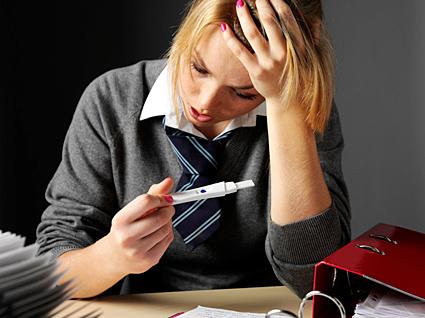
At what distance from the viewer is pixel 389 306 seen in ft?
3.15

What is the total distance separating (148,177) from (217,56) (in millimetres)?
333

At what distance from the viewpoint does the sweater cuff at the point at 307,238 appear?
3.84ft

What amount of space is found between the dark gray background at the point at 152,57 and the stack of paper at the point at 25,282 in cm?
149

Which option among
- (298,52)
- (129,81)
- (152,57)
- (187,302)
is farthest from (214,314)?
(152,57)

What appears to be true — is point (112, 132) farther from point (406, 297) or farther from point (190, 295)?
point (406, 297)

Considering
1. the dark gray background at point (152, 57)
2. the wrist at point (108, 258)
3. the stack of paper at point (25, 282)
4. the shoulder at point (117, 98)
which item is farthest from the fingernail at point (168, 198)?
the dark gray background at point (152, 57)

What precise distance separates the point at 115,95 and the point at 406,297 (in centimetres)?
66

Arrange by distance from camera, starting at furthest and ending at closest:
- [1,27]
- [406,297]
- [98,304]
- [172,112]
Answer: [1,27] → [172,112] → [98,304] → [406,297]

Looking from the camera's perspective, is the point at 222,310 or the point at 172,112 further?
the point at 172,112

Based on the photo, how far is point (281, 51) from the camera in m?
1.11

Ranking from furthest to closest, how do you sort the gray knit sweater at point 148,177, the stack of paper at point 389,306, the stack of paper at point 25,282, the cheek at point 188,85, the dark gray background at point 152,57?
the dark gray background at point 152,57, the gray knit sweater at point 148,177, the cheek at point 188,85, the stack of paper at point 389,306, the stack of paper at point 25,282

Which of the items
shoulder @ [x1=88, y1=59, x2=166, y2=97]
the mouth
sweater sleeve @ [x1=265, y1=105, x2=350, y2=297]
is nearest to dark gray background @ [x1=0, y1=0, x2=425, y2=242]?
shoulder @ [x1=88, y1=59, x2=166, y2=97]

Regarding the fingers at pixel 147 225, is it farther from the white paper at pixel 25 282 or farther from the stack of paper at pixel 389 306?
the white paper at pixel 25 282

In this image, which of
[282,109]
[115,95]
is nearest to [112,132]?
[115,95]
